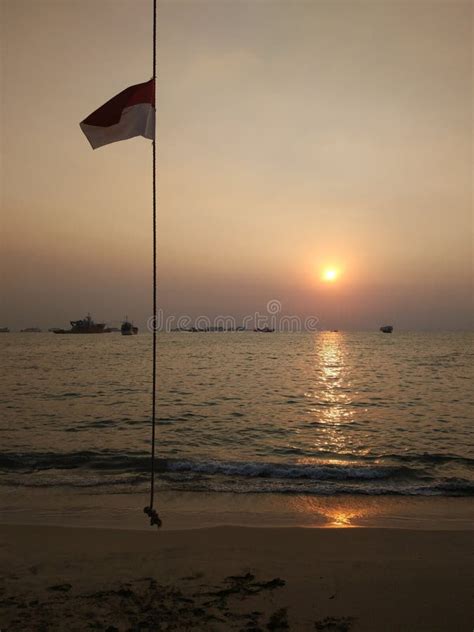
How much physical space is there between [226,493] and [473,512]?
5524 millimetres

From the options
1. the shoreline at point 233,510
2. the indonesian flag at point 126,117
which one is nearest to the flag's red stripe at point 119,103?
the indonesian flag at point 126,117

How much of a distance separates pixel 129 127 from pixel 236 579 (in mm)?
7236

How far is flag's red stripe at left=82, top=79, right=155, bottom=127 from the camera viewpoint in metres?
7.06

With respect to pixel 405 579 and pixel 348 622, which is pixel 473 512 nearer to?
pixel 405 579

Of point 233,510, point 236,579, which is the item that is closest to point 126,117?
point 236,579

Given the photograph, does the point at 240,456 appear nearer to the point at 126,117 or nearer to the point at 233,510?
the point at 233,510

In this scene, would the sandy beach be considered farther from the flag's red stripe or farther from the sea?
the flag's red stripe

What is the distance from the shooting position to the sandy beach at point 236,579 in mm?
4957

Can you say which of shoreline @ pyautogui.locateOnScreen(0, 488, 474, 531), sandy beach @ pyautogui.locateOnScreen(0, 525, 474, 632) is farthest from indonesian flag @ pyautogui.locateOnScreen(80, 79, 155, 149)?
shoreline @ pyautogui.locateOnScreen(0, 488, 474, 531)

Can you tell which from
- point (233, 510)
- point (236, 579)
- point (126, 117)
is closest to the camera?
point (236, 579)

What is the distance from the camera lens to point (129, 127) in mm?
7102

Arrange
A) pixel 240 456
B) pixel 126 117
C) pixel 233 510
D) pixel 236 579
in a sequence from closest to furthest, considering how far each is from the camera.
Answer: pixel 236 579 → pixel 126 117 → pixel 233 510 → pixel 240 456

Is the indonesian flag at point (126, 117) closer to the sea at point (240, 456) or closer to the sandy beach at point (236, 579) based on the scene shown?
the sandy beach at point (236, 579)

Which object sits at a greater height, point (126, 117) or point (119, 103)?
point (119, 103)
